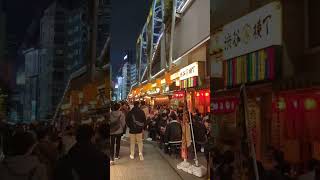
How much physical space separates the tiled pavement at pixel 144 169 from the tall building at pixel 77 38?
82 cm

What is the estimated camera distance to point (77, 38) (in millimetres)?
2311

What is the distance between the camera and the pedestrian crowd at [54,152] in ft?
6.18

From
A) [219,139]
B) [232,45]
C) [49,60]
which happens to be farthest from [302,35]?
[49,60]

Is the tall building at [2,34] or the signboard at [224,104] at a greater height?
the tall building at [2,34]

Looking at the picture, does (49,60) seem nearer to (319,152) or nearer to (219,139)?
(219,139)

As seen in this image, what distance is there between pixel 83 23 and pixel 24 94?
566 millimetres

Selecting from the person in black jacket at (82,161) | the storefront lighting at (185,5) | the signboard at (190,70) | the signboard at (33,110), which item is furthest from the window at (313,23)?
the signboard at (33,110)

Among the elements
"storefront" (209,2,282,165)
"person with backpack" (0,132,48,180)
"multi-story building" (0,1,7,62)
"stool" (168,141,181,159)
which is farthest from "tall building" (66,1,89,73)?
"stool" (168,141,181,159)

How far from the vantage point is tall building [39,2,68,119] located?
2295mm

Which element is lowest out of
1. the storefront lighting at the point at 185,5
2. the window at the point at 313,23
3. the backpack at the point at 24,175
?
the backpack at the point at 24,175

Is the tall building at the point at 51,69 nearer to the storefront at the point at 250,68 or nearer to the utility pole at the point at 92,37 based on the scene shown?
the utility pole at the point at 92,37

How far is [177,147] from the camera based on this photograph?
3424 millimetres

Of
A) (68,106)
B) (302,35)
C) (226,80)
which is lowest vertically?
(68,106)

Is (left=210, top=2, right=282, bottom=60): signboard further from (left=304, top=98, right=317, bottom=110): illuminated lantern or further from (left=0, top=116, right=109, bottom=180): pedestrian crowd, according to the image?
(left=0, top=116, right=109, bottom=180): pedestrian crowd
